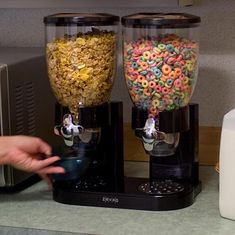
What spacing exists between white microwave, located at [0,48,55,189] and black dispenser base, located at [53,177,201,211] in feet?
0.43

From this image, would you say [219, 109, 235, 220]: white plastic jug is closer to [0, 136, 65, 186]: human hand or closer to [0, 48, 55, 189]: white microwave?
[0, 136, 65, 186]: human hand

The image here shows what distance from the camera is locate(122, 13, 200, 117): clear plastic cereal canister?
1.06m

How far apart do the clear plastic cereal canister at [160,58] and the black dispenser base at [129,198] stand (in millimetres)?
157

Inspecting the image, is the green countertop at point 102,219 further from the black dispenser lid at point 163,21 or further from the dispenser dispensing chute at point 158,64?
the black dispenser lid at point 163,21

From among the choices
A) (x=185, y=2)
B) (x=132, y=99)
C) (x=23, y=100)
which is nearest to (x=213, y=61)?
(x=185, y=2)

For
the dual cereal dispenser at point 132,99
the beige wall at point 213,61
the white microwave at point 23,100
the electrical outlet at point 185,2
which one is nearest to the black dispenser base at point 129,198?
the dual cereal dispenser at point 132,99

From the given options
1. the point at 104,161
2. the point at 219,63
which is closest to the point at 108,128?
the point at 104,161

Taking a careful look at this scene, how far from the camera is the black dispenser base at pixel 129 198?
1115 millimetres

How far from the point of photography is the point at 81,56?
43.3 inches

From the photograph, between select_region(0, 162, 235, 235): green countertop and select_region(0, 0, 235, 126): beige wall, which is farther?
select_region(0, 0, 235, 126): beige wall

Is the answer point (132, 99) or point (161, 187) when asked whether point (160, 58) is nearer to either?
point (132, 99)

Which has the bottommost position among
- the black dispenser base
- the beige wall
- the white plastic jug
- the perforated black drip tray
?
the black dispenser base

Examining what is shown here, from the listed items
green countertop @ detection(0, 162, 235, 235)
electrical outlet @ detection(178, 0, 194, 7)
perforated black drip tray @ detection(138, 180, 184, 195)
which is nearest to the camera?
green countertop @ detection(0, 162, 235, 235)

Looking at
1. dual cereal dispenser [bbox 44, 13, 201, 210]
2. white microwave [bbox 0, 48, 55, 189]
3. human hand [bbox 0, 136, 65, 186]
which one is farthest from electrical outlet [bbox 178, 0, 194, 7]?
human hand [bbox 0, 136, 65, 186]
